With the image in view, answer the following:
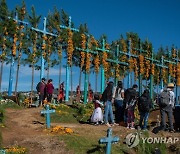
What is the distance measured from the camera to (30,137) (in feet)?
35.8

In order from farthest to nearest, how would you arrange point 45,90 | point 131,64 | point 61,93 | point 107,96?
point 131,64 → point 61,93 → point 45,90 → point 107,96

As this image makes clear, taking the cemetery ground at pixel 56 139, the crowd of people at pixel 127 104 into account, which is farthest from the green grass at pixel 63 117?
the crowd of people at pixel 127 104

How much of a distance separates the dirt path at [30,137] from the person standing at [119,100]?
10.4ft

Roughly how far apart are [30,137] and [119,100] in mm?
5396

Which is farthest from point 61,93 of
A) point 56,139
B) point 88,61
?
point 56,139

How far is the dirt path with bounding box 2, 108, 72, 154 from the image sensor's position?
9914mm

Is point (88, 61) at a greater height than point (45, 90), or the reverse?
point (88, 61)

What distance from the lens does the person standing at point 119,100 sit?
1489 centimetres

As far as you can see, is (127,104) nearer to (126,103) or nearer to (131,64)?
(126,103)

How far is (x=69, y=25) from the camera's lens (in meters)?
27.0

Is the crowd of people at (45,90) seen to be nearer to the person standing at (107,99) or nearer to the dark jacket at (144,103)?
the person standing at (107,99)

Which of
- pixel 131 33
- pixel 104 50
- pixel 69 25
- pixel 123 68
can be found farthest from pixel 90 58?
pixel 131 33

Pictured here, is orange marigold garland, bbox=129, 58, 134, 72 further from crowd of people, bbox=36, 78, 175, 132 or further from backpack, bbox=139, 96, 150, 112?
backpack, bbox=139, 96, 150, 112

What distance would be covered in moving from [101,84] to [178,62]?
1468 cm
